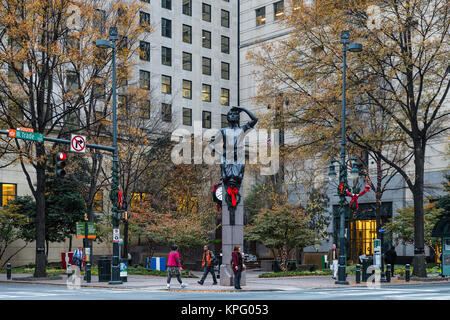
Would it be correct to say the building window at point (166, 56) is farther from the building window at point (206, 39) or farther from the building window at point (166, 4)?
the building window at point (206, 39)

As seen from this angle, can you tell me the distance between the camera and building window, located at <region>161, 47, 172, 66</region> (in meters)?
66.9

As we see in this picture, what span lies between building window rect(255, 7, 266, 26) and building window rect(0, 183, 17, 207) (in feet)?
102

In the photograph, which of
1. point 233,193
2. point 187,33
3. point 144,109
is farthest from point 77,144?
point 187,33

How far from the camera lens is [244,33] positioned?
70375 mm

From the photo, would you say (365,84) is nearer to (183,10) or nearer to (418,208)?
(418,208)

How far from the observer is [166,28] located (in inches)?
2662

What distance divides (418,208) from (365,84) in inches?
265

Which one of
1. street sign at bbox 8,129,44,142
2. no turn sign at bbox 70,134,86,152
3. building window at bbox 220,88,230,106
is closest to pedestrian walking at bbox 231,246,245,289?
no turn sign at bbox 70,134,86,152

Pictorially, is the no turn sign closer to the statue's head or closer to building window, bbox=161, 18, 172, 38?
the statue's head

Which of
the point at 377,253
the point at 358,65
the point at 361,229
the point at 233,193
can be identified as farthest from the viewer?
the point at 361,229

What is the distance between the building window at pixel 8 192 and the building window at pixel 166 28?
2397 centimetres

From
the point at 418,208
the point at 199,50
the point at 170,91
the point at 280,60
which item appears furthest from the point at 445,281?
the point at 199,50

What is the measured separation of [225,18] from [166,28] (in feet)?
31.0

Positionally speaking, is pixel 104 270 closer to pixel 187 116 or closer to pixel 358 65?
pixel 358 65
